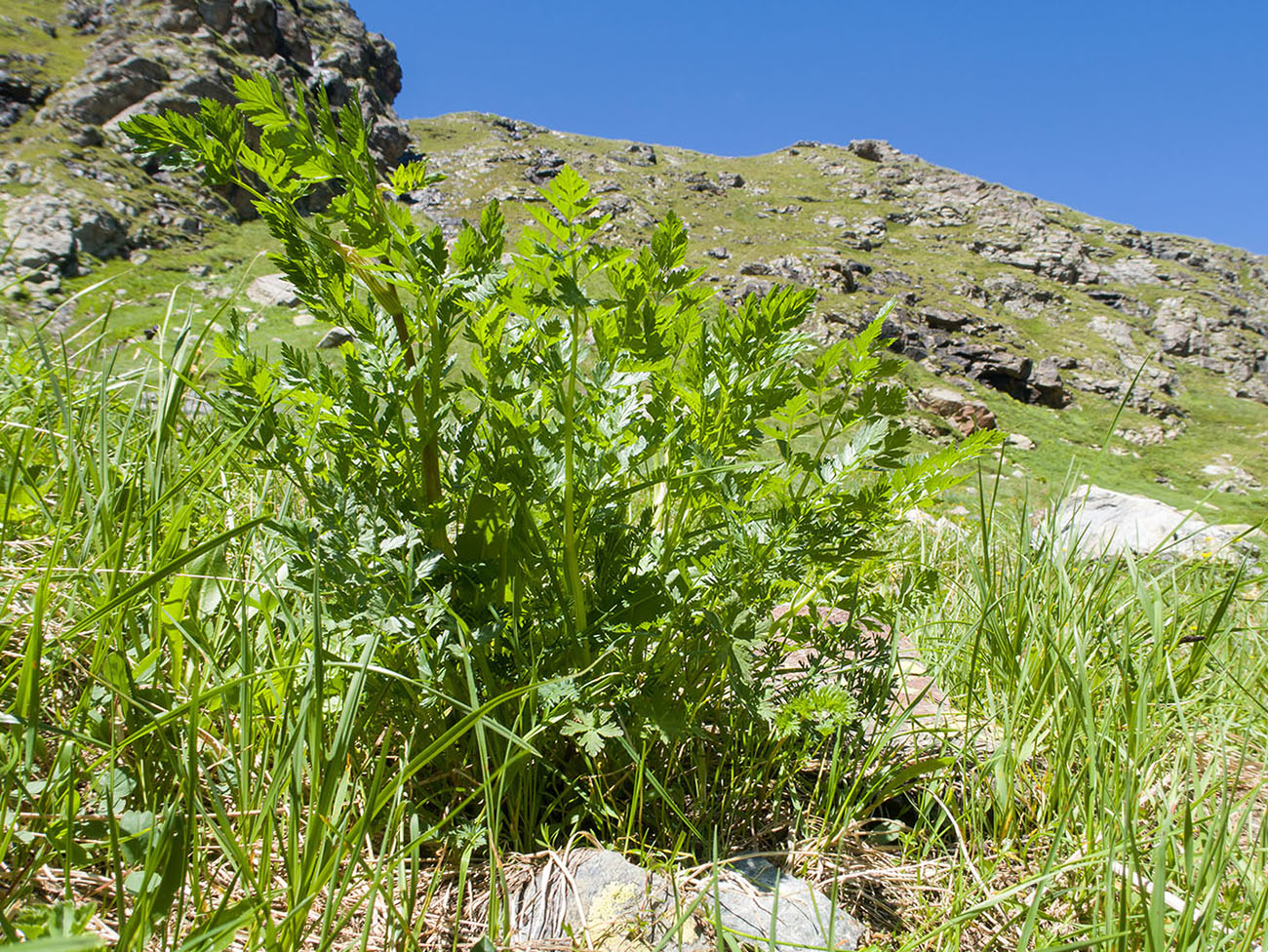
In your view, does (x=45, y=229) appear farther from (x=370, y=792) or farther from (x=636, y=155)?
(x=636, y=155)

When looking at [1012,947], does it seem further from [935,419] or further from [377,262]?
[935,419]

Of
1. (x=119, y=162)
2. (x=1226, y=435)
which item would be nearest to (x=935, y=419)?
(x=1226, y=435)

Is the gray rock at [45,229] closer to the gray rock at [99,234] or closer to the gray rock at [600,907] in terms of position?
the gray rock at [99,234]

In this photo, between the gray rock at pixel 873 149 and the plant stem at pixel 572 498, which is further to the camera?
the gray rock at pixel 873 149

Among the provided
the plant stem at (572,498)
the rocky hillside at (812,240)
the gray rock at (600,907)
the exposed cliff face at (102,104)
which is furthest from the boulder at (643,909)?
the exposed cliff face at (102,104)

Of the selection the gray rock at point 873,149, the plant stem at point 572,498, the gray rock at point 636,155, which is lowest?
the plant stem at point 572,498

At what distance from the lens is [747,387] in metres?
0.97

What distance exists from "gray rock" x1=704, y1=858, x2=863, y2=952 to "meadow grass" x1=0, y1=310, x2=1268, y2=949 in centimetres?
4

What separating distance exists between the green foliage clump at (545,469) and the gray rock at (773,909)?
0.12 meters

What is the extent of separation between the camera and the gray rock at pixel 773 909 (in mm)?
838

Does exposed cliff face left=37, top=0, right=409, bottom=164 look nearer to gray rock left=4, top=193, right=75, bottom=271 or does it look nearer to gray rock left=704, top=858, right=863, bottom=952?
gray rock left=4, top=193, right=75, bottom=271

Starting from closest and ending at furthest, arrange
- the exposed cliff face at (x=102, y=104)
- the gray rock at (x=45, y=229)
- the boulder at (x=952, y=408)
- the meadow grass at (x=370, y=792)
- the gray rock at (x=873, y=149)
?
the meadow grass at (x=370, y=792), the gray rock at (x=45, y=229), the exposed cliff face at (x=102, y=104), the boulder at (x=952, y=408), the gray rock at (x=873, y=149)

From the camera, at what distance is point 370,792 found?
2.21 ft

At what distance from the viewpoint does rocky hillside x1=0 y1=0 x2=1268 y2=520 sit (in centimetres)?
2525
